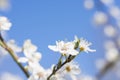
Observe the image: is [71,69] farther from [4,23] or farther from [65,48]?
[4,23]

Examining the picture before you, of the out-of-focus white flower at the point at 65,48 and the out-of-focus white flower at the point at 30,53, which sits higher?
the out-of-focus white flower at the point at 65,48

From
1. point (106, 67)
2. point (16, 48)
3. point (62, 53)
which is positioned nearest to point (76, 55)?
point (62, 53)

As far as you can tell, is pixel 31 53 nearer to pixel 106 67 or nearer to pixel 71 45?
pixel 71 45

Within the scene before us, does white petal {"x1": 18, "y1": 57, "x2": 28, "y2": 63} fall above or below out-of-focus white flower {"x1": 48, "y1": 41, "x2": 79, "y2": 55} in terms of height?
below

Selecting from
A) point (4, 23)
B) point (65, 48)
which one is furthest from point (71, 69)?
point (4, 23)
